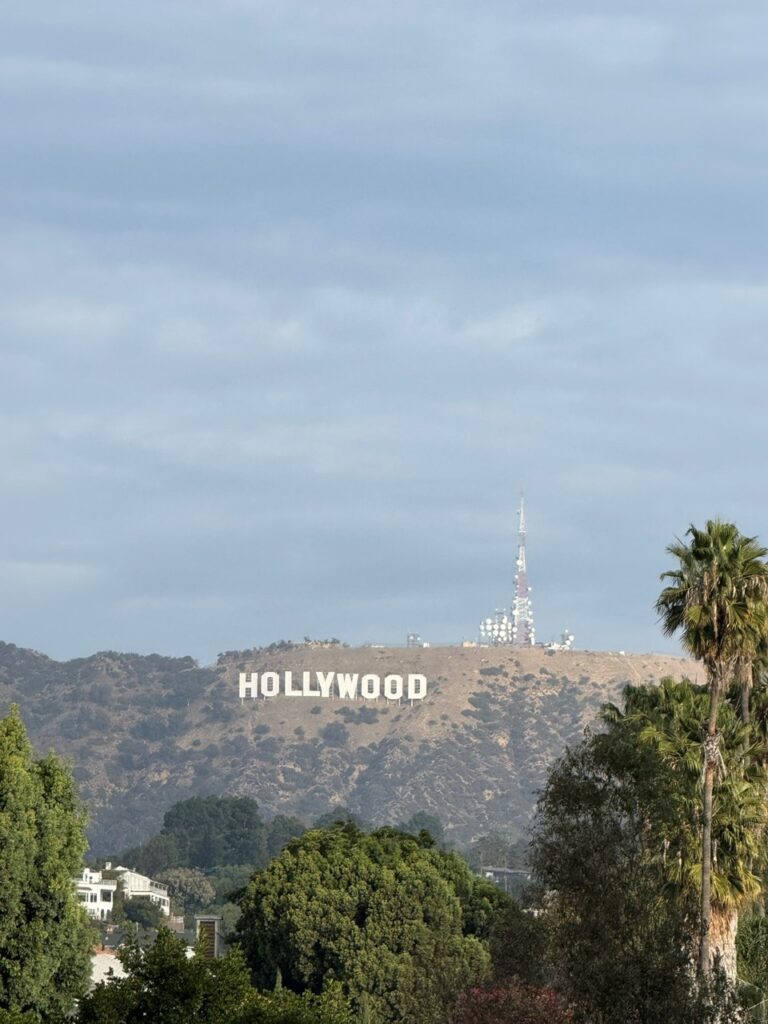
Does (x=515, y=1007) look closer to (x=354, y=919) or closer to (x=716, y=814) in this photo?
(x=716, y=814)

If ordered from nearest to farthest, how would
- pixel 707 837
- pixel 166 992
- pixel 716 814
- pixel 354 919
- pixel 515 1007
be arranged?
pixel 166 992, pixel 515 1007, pixel 707 837, pixel 716 814, pixel 354 919

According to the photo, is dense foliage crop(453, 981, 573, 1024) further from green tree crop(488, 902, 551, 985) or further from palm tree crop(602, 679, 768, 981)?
palm tree crop(602, 679, 768, 981)

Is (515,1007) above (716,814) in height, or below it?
below

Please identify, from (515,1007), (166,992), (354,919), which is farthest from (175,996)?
(354,919)

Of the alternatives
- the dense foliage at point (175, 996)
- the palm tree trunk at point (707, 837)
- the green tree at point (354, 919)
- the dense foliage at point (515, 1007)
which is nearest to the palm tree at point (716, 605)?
the palm tree trunk at point (707, 837)

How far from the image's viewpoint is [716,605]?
56.3 m

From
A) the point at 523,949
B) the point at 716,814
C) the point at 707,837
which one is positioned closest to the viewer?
the point at 707,837

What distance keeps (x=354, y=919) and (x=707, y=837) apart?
4407 centimetres

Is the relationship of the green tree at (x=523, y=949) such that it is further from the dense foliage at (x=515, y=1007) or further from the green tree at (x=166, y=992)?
the green tree at (x=166, y=992)

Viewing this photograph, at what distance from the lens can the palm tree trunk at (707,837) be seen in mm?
53281

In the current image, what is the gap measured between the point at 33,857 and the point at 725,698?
88.5 ft

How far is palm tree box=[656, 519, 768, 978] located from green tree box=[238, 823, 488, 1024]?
34189mm

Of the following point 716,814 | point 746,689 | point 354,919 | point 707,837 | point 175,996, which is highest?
point 746,689

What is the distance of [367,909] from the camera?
96562 mm
